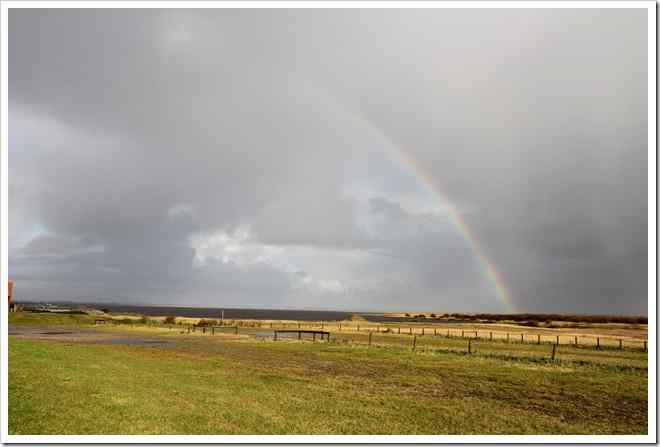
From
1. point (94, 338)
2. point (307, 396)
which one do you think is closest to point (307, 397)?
point (307, 396)

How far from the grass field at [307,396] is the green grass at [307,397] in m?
0.05

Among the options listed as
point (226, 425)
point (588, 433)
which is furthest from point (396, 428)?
point (588, 433)

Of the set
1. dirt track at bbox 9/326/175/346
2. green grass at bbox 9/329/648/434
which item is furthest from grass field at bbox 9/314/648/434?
dirt track at bbox 9/326/175/346

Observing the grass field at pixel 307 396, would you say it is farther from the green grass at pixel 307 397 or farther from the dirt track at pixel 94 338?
the dirt track at pixel 94 338

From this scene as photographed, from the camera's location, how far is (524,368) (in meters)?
28.7

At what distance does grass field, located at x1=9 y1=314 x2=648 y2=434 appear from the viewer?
44.8ft

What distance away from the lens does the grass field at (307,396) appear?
13664 mm

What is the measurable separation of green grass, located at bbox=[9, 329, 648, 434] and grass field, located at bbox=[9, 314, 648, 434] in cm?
5

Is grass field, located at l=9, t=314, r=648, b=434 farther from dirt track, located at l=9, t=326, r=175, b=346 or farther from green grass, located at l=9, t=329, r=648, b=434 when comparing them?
dirt track, located at l=9, t=326, r=175, b=346

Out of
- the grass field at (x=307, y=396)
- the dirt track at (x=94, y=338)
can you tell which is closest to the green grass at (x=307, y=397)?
the grass field at (x=307, y=396)

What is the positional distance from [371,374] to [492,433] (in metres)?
11.4

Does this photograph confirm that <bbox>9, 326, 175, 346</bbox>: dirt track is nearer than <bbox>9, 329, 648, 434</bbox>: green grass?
No

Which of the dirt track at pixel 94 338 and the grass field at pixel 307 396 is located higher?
the grass field at pixel 307 396

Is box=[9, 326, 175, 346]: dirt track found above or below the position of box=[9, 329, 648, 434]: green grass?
below
